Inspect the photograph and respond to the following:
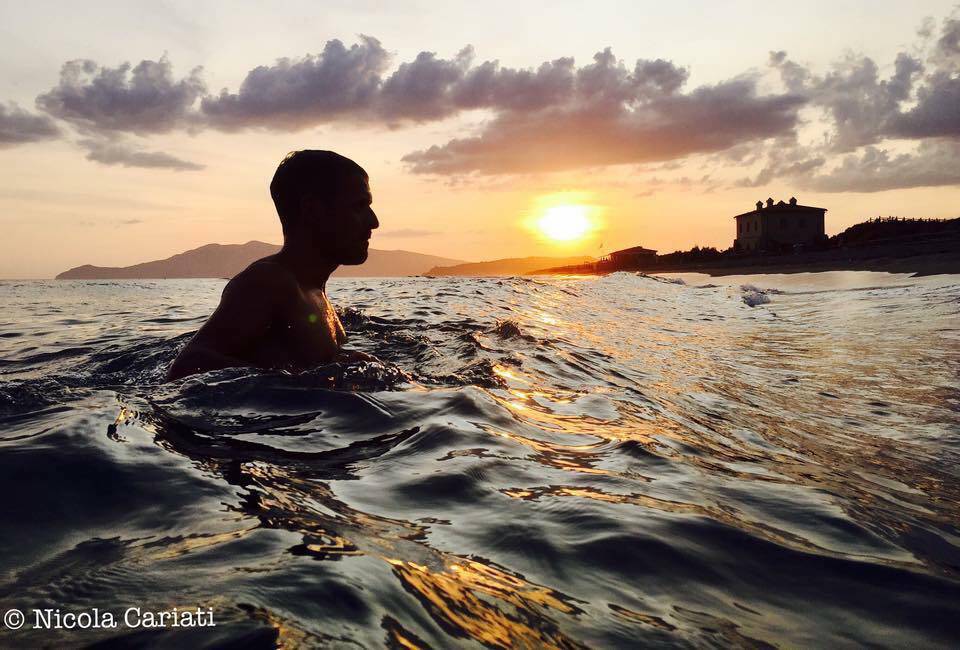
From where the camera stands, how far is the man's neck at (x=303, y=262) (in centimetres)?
456

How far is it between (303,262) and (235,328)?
884 millimetres

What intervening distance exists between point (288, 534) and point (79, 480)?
2.97ft

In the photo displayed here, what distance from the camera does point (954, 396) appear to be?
428cm

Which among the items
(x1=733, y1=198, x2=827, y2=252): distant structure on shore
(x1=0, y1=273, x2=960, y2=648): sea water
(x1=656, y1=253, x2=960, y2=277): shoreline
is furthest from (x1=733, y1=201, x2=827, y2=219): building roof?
(x1=0, y1=273, x2=960, y2=648): sea water

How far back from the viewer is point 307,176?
454cm

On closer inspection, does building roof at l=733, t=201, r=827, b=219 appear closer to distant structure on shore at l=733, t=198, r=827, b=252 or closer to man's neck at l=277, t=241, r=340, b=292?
distant structure on shore at l=733, t=198, r=827, b=252

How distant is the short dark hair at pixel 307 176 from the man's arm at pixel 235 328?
0.79m

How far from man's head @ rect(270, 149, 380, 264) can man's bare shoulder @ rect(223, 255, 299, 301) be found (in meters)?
0.42

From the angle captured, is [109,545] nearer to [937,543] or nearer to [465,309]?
[937,543]

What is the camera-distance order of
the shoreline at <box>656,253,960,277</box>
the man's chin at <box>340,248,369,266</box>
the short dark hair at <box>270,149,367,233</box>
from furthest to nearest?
the shoreline at <box>656,253,960,277</box> → the man's chin at <box>340,248,369,266</box> → the short dark hair at <box>270,149,367,233</box>

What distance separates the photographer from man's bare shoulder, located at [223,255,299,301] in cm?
402

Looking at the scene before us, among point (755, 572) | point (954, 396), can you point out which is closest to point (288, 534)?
point (755, 572)

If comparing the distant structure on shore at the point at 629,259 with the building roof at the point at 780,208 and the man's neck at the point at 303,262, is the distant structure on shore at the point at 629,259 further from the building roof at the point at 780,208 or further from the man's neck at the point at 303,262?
the man's neck at the point at 303,262

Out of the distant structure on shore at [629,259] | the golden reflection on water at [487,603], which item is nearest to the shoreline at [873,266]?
the distant structure on shore at [629,259]
